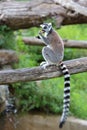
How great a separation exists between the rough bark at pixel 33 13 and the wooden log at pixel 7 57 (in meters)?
0.42

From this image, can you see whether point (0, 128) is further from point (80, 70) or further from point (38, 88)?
point (80, 70)

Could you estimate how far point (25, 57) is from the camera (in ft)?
26.8

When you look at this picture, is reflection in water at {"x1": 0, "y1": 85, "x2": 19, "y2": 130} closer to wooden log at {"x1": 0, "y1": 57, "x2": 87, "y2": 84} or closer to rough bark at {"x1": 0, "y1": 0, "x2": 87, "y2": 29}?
rough bark at {"x1": 0, "y1": 0, "x2": 87, "y2": 29}

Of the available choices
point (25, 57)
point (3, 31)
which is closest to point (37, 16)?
point (3, 31)

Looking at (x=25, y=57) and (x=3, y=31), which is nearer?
(x=3, y=31)

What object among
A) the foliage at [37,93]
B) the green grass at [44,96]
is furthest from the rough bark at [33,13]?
the green grass at [44,96]

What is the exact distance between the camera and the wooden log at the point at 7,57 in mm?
7336

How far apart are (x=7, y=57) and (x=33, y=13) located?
0.81 m

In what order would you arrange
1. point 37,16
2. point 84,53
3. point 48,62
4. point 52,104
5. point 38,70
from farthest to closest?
point 84,53 < point 52,104 < point 37,16 < point 48,62 < point 38,70

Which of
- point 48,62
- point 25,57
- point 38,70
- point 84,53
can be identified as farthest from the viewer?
point 84,53

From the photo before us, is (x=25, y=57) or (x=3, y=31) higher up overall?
(x=3, y=31)

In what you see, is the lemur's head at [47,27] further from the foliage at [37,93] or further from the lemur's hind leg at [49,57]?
the foliage at [37,93]

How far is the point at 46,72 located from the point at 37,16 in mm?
2180

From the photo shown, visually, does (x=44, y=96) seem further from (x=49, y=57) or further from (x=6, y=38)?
(x=49, y=57)
